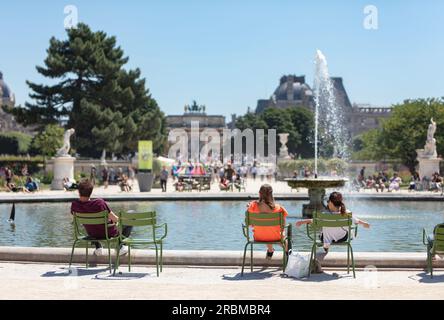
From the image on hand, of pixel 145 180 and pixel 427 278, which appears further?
pixel 145 180

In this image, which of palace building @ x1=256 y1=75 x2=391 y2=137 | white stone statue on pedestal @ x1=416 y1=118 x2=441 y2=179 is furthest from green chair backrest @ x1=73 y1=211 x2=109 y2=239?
palace building @ x1=256 y1=75 x2=391 y2=137

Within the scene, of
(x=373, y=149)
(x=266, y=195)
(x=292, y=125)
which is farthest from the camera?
(x=292, y=125)

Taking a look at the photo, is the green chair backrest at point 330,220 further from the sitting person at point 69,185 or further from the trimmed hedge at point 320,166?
the trimmed hedge at point 320,166

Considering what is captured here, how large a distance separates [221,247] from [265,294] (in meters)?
6.29

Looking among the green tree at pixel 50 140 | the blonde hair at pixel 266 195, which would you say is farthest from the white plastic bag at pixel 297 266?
the green tree at pixel 50 140

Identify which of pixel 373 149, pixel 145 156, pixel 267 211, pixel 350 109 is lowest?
pixel 267 211

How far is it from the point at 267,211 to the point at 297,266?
3.84 feet

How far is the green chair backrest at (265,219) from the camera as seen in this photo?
37.7ft

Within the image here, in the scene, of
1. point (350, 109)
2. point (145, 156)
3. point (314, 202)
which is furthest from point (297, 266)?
point (350, 109)

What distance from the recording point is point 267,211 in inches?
467

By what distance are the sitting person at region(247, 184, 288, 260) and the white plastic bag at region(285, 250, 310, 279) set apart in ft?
1.96

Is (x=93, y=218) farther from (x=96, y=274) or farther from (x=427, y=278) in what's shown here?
(x=427, y=278)
